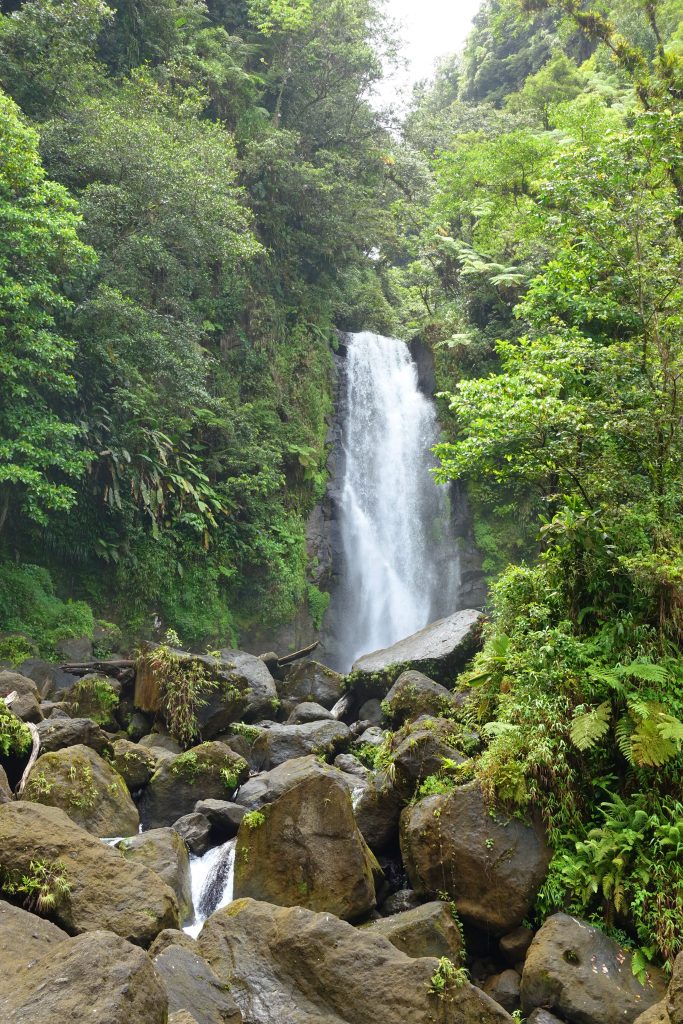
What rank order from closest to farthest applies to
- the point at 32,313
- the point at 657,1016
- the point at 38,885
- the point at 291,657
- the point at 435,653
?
the point at 657,1016 → the point at 38,885 → the point at 435,653 → the point at 32,313 → the point at 291,657

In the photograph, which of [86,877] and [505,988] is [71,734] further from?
[505,988]

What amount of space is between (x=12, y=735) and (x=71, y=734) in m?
2.33

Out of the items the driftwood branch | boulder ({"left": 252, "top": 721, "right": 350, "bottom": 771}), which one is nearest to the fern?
boulder ({"left": 252, "top": 721, "right": 350, "bottom": 771})

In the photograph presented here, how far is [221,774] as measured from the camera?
28.9 feet

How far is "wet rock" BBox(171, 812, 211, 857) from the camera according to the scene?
7758 millimetres

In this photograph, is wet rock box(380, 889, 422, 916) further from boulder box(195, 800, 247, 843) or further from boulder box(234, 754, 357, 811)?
boulder box(195, 800, 247, 843)

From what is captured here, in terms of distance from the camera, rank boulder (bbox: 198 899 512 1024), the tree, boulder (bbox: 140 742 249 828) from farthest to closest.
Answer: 1. the tree
2. boulder (bbox: 140 742 249 828)
3. boulder (bbox: 198 899 512 1024)

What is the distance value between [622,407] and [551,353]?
5.00 feet

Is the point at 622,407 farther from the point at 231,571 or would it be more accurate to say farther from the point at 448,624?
the point at 231,571

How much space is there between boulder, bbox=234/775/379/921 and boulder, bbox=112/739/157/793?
8.91 feet

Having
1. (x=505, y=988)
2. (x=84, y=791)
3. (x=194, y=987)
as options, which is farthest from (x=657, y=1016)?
(x=84, y=791)

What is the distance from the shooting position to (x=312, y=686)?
13227mm

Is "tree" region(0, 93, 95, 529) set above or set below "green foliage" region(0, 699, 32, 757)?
above

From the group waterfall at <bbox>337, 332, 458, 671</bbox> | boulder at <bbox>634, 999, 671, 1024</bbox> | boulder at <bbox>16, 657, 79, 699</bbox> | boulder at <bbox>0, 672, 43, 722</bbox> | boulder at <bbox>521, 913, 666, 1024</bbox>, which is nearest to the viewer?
boulder at <bbox>634, 999, 671, 1024</bbox>
